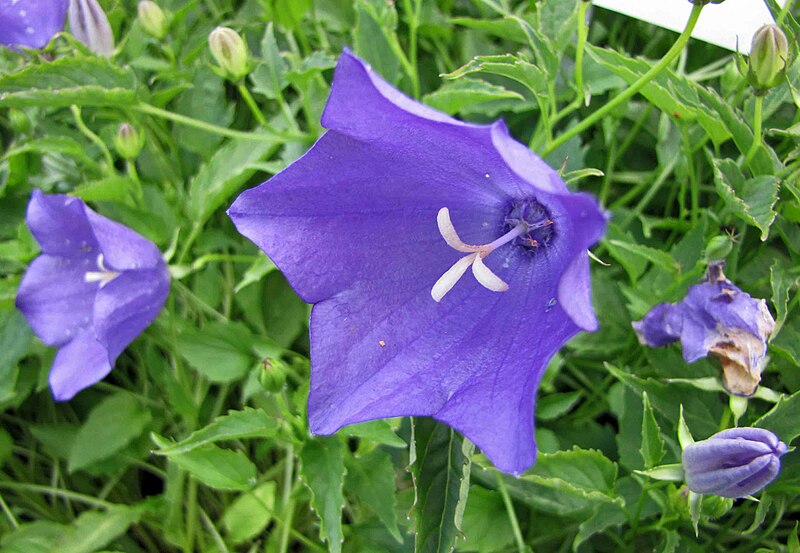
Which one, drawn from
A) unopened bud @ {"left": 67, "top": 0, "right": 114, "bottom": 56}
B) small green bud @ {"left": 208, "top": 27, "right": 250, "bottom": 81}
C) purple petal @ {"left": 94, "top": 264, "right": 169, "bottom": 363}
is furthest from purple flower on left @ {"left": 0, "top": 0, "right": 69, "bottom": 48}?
purple petal @ {"left": 94, "top": 264, "right": 169, "bottom": 363}

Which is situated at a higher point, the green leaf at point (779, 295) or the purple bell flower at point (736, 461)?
the green leaf at point (779, 295)

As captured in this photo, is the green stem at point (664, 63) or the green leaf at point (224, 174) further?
the green leaf at point (224, 174)

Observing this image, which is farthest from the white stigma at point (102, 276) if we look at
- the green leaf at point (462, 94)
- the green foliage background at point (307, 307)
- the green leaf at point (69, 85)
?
the green leaf at point (462, 94)

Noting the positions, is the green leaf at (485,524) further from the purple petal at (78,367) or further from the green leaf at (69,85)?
the green leaf at (69,85)

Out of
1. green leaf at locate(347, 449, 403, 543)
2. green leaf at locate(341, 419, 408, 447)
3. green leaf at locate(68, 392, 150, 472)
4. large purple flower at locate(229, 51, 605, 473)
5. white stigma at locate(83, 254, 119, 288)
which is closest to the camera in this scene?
large purple flower at locate(229, 51, 605, 473)

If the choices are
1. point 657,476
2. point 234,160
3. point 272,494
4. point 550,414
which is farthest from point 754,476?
point 234,160

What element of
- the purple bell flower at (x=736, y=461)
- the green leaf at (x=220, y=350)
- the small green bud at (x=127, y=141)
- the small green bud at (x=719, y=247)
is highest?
the small green bud at (x=127, y=141)

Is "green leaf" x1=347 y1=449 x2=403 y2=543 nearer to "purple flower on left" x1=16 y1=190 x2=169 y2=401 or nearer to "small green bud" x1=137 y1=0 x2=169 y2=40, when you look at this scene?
"purple flower on left" x1=16 y1=190 x2=169 y2=401
